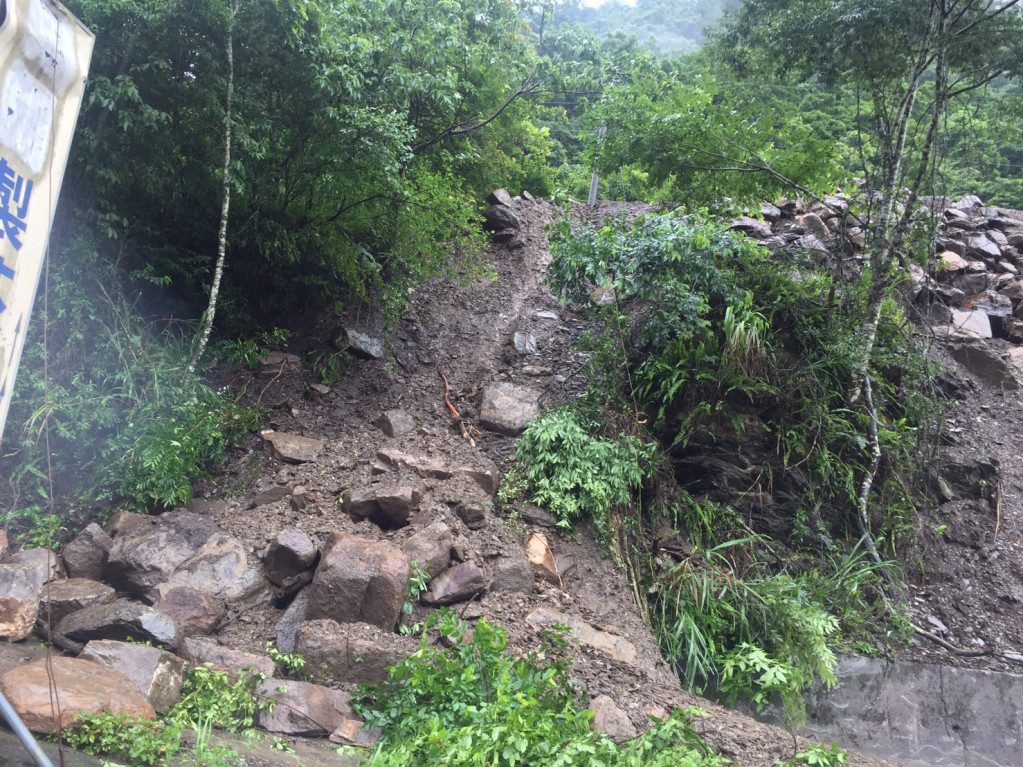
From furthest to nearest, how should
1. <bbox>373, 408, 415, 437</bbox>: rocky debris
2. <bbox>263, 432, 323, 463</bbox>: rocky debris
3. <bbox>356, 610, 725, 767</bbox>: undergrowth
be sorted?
<bbox>373, 408, 415, 437</bbox>: rocky debris → <bbox>263, 432, 323, 463</bbox>: rocky debris → <bbox>356, 610, 725, 767</bbox>: undergrowth

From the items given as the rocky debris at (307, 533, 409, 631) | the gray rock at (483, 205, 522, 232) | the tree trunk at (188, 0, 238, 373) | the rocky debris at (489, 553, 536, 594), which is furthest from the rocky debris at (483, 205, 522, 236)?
the rocky debris at (307, 533, 409, 631)

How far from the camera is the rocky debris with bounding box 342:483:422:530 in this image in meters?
5.47

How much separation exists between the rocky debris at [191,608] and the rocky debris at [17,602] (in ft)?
2.24

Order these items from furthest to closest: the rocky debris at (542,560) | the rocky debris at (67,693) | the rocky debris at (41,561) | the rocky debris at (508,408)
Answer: the rocky debris at (508,408) → the rocky debris at (542,560) → the rocky debris at (41,561) → the rocky debris at (67,693)

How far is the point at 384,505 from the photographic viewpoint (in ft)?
18.0

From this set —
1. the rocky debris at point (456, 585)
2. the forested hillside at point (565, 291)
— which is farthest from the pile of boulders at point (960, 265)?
the rocky debris at point (456, 585)

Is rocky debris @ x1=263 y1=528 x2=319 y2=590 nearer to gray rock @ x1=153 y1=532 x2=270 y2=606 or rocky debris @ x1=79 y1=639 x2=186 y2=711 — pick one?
gray rock @ x1=153 y1=532 x2=270 y2=606

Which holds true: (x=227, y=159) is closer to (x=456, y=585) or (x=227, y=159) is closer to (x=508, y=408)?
(x=508, y=408)

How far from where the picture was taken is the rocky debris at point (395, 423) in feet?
22.4

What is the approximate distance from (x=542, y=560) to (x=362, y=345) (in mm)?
3447

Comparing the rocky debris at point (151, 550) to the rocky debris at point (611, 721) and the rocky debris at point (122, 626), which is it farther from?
the rocky debris at point (611, 721)

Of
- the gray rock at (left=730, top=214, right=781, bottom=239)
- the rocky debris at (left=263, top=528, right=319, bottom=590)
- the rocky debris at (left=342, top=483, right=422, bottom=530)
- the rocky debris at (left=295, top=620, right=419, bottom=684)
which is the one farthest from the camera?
the gray rock at (left=730, top=214, right=781, bottom=239)

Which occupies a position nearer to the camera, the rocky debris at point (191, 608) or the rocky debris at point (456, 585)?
the rocky debris at point (191, 608)

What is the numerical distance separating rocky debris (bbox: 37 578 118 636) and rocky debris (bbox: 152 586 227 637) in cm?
32
